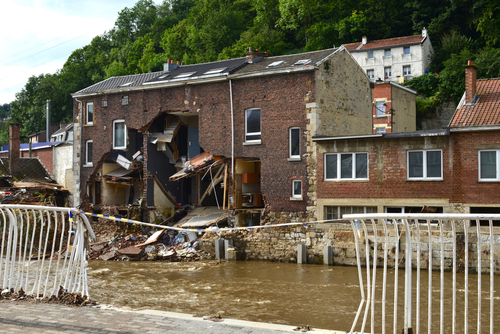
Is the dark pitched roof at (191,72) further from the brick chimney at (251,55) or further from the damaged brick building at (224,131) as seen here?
the brick chimney at (251,55)

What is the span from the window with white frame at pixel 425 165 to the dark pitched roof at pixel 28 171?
2268 cm

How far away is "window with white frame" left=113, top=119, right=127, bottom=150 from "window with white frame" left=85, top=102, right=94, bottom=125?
203 centimetres

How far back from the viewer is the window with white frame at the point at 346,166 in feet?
65.9

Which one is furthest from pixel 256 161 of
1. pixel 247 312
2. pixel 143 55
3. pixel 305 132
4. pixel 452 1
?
pixel 143 55

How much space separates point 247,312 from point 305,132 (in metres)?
10.8

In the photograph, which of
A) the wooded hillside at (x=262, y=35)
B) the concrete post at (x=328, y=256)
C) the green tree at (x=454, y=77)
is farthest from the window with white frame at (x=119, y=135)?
the green tree at (x=454, y=77)

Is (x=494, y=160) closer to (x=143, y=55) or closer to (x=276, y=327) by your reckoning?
(x=276, y=327)

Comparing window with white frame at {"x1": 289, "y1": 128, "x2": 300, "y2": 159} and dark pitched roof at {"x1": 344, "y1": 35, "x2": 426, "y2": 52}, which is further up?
dark pitched roof at {"x1": 344, "y1": 35, "x2": 426, "y2": 52}

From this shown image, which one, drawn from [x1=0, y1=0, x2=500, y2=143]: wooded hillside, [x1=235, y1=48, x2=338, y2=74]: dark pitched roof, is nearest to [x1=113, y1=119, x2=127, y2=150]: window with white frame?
[x1=235, y1=48, x2=338, y2=74]: dark pitched roof

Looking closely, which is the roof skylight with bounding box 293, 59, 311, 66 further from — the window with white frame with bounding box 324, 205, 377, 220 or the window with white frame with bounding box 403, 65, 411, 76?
the window with white frame with bounding box 403, 65, 411, 76

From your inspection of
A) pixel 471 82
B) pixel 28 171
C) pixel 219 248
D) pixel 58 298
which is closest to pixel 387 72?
pixel 471 82

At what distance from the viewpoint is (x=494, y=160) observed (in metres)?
17.6

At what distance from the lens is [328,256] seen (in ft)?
65.1

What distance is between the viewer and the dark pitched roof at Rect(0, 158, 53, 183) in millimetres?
29625
